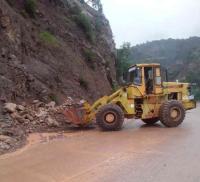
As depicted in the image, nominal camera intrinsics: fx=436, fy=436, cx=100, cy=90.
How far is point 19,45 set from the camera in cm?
2231

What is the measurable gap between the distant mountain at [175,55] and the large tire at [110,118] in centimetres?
6916

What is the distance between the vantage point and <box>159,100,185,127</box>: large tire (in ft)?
58.4

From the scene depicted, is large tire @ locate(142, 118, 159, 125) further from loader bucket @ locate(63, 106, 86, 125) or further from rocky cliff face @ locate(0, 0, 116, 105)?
rocky cliff face @ locate(0, 0, 116, 105)

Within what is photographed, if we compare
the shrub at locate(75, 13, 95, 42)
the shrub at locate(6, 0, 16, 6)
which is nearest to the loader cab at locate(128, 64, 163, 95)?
the shrub at locate(6, 0, 16, 6)

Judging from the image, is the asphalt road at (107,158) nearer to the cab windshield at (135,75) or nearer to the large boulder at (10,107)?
the large boulder at (10,107)

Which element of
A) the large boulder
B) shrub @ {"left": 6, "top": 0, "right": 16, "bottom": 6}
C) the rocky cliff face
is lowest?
the large boulder

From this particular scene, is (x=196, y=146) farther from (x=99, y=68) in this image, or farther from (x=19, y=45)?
(x=99, y=68)

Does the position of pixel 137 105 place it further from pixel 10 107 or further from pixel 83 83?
pixel 83 83

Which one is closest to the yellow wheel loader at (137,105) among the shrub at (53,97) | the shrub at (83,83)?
the shrub at (53,97)

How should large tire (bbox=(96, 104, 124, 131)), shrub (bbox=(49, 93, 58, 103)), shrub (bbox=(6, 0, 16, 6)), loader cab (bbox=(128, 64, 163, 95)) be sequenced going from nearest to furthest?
large tire (bbox=(96, 104, 124, 131)), loader cab (bbox=(128, 64, 163, 95)), shrub (bbox=(49, 93, 58, 103)), shrub (bbox=(6, 0, 16, 6))

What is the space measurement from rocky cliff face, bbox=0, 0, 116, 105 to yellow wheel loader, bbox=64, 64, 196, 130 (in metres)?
3.48

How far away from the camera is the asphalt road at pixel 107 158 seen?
9.29 meters

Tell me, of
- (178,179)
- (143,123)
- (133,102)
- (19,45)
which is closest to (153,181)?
(178,179)

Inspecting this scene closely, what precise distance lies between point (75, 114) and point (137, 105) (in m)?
2.67
